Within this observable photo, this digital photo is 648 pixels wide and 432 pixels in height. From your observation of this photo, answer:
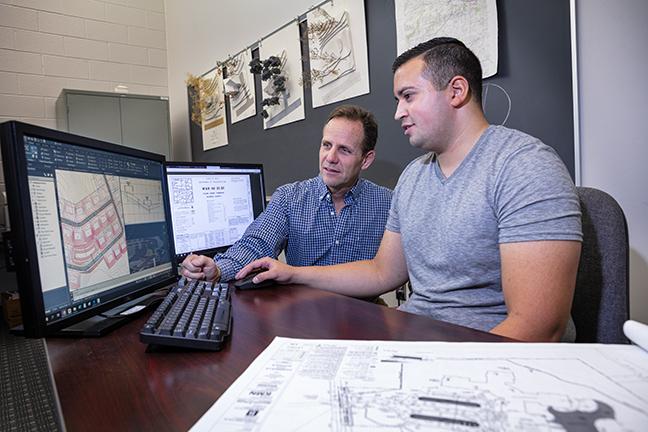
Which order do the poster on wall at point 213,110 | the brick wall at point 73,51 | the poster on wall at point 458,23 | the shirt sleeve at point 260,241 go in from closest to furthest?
the shirt sleeve at point 260,241 → the poster on wall at point 458,23 → the poster on wall at point 213,110 → the brick wall at point 73,51

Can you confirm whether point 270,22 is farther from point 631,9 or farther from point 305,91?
point 631,9

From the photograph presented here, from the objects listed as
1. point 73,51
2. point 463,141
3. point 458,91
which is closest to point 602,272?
point 463,141

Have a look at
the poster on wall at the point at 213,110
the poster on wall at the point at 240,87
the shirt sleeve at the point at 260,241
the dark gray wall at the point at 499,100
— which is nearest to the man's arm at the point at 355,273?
the shirt sleeve at the point at 260,241

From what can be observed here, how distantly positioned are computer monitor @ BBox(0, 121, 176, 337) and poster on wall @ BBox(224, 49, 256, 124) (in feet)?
6.23

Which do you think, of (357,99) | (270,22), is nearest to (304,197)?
(357,99)

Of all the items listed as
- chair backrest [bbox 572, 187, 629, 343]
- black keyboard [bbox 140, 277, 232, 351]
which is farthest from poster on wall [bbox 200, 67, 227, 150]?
chair backrest [bbox 572, 187, 629, 343]

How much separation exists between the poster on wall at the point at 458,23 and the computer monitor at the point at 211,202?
842 millimetres

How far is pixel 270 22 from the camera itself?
261 cm

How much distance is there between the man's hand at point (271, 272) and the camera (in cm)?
108

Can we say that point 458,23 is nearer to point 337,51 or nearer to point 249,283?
point 337,51

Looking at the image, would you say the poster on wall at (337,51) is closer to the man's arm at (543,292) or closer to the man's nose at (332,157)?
the man's nose at (332,157)

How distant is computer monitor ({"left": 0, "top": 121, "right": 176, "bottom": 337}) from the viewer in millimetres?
589

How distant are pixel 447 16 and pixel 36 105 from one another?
11.5ft

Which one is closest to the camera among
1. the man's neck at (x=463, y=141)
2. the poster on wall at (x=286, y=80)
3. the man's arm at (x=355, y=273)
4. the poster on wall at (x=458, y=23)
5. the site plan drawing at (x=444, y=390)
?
the site plan drawing at (x=444, y=390)
